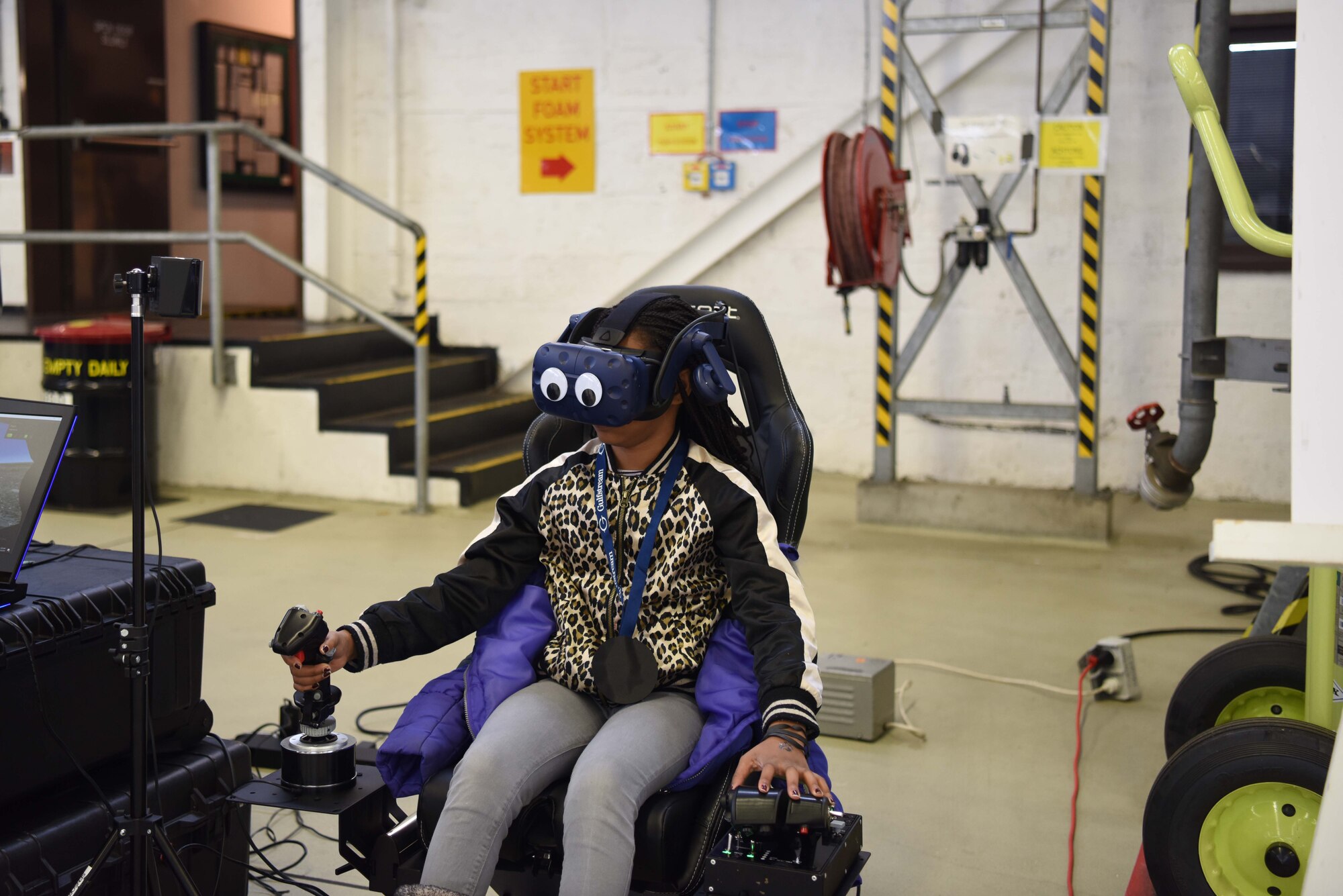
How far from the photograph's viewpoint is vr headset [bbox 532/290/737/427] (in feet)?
6.09

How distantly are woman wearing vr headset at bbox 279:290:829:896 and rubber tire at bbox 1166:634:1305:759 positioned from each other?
49.9 inches

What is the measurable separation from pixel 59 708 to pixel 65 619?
A: 0.14m

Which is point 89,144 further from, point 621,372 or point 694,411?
point 621,372

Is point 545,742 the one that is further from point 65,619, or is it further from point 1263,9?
point 1263,9

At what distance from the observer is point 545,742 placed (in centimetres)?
188

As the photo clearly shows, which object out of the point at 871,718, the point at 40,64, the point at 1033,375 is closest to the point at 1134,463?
the point at 1033,375

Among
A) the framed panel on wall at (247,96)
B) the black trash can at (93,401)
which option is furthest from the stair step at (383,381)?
the framed panel on wall at (247,96)

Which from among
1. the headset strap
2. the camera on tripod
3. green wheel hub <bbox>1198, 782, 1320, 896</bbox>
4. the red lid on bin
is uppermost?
the camera on tripod

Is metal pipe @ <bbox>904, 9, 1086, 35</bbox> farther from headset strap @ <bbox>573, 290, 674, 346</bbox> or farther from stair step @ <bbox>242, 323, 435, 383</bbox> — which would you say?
headset strap @ <bbox>573, 290, 674, 346</bbox>

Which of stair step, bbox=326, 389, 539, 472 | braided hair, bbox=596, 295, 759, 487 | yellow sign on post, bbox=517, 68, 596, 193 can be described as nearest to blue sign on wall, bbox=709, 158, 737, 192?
yellow sign on post, bbox=517, 68, 596, 193

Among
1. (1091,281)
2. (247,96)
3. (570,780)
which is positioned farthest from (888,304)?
(247,96)

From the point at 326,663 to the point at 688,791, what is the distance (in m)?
0.55

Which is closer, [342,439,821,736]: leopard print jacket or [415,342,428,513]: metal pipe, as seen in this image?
[342,439,821,736]: leopard print jacket

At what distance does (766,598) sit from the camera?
6.32 feet
